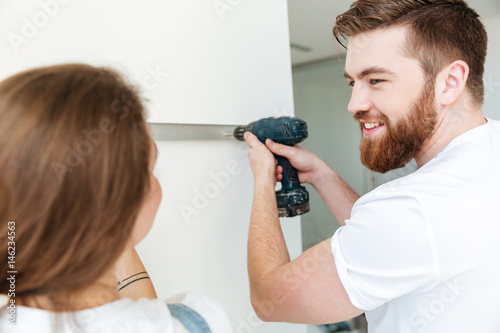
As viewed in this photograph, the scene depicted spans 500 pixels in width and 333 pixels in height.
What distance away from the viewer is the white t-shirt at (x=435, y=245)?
68 centimetres

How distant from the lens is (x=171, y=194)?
86 cm

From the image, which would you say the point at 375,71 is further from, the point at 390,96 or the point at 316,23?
the point at 316,23

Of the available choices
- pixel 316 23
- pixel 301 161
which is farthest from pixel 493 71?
pixel 301 161

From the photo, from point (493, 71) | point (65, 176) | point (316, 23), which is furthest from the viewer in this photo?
point (316, 23)

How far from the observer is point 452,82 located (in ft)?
2.82

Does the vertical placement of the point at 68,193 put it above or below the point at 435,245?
above

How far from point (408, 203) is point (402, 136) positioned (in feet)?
0.85

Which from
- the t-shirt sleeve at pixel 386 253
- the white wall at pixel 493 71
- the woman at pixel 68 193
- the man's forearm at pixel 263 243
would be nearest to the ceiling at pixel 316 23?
the white wall at pixel 493 71

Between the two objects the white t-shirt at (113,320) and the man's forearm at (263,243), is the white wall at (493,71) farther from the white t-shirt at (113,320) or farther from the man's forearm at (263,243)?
the white t-shirt at (113,320)

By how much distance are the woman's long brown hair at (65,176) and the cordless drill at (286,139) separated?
1.76ft

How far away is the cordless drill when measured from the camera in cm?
99

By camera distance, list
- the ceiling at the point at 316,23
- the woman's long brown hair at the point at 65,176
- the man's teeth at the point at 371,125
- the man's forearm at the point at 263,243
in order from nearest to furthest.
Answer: the woman's long brown hair at the point at 65,176 < the man's forearm at the point at 263,243 < the man's teeth at the point at 371,125 < the ceiling at the point at 316,23

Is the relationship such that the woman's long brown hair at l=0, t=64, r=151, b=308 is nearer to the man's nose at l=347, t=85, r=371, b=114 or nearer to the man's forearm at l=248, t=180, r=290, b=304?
the man's forearm at l=248, t=180, r=290, b=304

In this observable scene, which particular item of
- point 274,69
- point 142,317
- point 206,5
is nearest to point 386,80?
point 274,69
